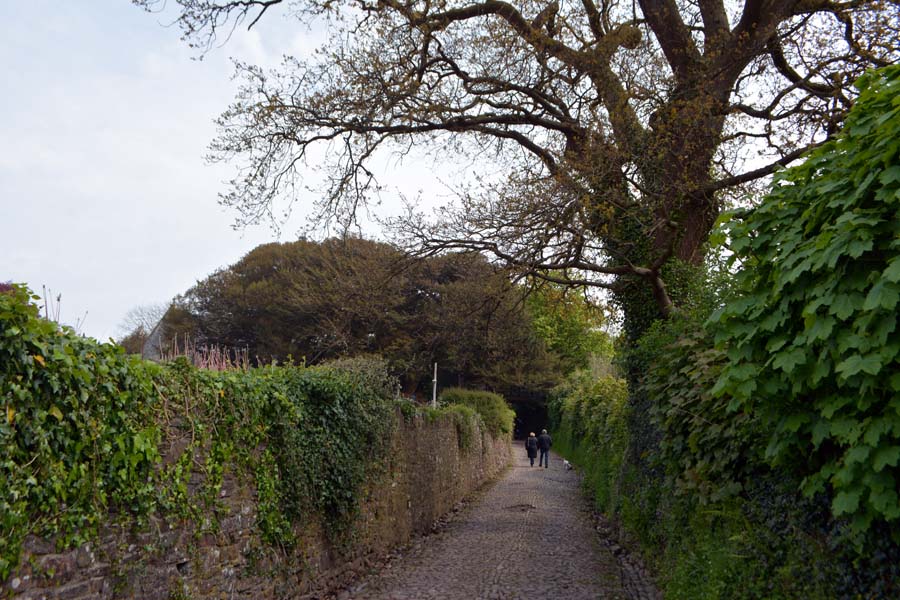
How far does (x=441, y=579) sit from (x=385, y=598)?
123cm

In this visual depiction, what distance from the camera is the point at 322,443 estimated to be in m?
8.75

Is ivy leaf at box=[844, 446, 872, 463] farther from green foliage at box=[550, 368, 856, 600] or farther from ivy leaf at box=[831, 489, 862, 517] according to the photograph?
green foliage at box=[550, 368, 856, 600]

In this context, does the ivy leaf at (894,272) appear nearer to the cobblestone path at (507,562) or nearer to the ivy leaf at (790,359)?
the ivy leaf at (790,359)

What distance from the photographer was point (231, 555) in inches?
265

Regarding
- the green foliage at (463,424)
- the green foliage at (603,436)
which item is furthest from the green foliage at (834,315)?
the green foliage at (463,424)

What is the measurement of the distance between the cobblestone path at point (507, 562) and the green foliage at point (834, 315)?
213 inches

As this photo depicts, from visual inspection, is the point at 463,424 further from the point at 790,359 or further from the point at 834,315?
the point at 834,315

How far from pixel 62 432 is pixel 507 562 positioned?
7914 mm

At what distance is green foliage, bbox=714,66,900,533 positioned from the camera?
332cm

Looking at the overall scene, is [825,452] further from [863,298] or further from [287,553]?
[287,553]

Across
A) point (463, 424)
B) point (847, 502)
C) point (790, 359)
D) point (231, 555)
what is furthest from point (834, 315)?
point (463, 424)

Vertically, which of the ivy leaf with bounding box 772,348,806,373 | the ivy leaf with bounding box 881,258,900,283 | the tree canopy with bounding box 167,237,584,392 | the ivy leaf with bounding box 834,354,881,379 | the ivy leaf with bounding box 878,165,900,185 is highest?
the tree canopy with bounding box 167,237,584,392

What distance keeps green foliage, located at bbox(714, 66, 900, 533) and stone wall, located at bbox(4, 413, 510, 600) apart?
4.24 metres

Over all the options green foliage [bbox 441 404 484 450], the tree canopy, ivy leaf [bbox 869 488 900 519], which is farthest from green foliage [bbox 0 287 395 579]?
the tree canopy
